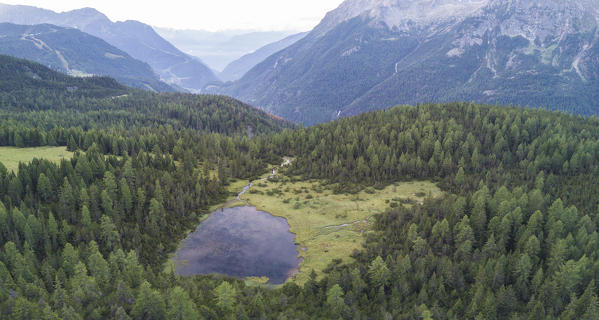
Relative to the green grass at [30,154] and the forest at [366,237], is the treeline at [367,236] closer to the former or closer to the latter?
the forest at [366,237]

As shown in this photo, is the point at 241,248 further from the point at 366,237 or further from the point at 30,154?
the point at 30,154

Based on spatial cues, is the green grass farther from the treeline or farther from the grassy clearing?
the grassy clearing

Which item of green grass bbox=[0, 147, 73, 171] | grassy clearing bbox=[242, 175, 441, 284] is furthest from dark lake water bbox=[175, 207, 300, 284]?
green grass bbox=[0, 147, 73, 171]

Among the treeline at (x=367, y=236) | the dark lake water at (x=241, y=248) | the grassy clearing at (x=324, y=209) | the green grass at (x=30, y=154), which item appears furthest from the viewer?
the green grass at (x=30, y=154)

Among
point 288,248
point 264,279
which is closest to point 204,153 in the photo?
point 288,248

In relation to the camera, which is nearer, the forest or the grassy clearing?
the forest

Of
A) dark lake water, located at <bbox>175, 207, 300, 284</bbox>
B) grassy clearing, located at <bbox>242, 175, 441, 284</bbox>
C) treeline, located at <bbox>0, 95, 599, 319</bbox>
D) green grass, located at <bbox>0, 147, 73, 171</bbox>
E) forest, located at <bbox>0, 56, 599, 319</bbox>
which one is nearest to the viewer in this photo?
treeline, located at <bbox>0, 95, 599, 319</bbox>

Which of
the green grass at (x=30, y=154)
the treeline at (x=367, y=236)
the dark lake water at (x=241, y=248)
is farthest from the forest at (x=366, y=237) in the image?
the dark lake water at (x=241, y=248)

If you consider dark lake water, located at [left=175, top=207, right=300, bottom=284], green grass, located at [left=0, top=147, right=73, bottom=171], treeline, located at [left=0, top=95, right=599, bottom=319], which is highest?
green grass, located at [left=0, top=147, right=73, bottom=171]
